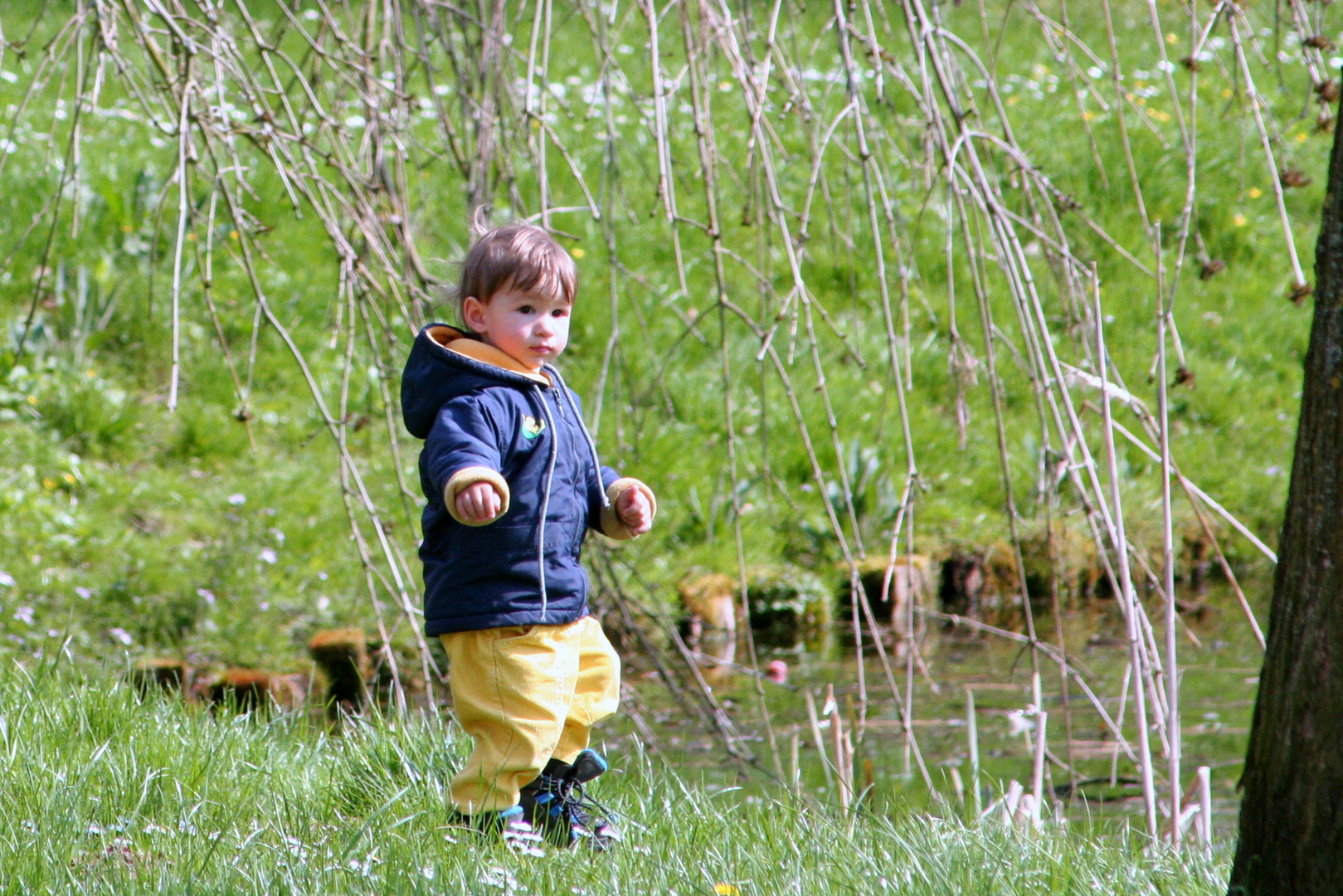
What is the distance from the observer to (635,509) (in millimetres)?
2434

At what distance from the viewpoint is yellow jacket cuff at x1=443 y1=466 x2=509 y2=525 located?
213 cm

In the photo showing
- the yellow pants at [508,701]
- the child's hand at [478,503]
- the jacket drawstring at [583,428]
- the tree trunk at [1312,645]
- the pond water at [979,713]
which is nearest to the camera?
the tree trunk at [1312,645]

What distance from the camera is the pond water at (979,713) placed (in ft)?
13.3

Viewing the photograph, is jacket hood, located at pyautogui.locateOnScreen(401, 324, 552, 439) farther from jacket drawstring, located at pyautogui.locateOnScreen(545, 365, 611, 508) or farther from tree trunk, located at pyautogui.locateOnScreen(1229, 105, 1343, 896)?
tree trunk, located at pyautogui.locateOnScreen(1229, 105, 1343, 896)

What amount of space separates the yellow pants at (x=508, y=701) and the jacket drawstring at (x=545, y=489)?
81 millimetres

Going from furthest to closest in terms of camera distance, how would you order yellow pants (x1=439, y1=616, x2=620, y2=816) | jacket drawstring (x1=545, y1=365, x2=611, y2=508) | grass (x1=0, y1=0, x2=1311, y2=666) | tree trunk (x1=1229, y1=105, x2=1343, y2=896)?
1. grass (x1=0, y1=0, x2=1311, y2=666)
2. jacket drawstring (x1=545, y1=365, x2=611, y2=508)
3. yellow pants (x1=439, y1=616, x2=620, y2=816)
4. tree trunk (x1=1229, y1=105, x2=1343, y2=896)

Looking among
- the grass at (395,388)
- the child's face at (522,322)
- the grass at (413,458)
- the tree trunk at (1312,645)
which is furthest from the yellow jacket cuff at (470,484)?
the grass at (395,388)

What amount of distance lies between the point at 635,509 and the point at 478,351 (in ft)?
1.25

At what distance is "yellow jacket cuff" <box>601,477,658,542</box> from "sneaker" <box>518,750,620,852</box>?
15.6 inches

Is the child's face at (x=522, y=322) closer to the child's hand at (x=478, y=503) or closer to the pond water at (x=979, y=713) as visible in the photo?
the child's hand at (x=478, y=503)

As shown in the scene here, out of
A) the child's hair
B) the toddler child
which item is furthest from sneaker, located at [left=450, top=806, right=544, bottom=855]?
the child's hair

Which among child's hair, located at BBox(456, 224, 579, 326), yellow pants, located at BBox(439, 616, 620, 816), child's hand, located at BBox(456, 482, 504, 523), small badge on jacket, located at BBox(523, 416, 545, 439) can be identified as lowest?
yellow pants, located at BBox(439, 616, 620, 816)

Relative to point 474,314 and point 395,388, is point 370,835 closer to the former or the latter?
point 474,314

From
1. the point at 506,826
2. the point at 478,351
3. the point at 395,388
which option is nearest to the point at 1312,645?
→ the point at 506,826
